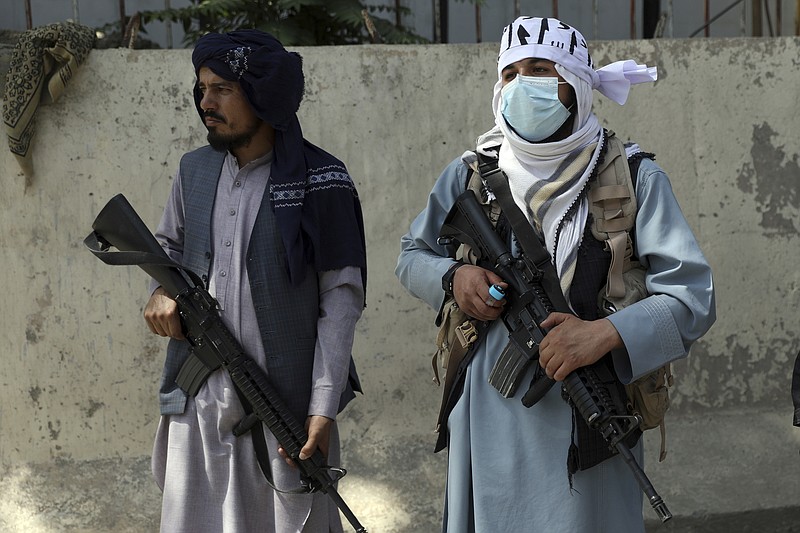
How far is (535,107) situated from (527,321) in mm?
529

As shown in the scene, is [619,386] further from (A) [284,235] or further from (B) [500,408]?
(A) [284,235]

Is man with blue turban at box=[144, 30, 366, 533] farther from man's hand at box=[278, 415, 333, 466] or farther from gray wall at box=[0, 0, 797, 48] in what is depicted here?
gray wall at box=[0, 0, 797, 48]

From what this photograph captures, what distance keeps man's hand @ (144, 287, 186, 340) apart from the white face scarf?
0.93 metres

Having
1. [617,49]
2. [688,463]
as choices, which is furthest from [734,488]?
[617,49]

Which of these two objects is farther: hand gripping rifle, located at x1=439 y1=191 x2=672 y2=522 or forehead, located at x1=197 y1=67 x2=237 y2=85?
forehead, located at x1=197 y1=67 x2=237 y2=85

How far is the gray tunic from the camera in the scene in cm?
269

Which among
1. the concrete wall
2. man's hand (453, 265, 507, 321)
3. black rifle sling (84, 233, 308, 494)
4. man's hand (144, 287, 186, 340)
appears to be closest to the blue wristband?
man's hand (453, 265, 507, 321)

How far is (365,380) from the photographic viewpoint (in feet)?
14.3

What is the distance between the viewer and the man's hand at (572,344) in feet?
7.80

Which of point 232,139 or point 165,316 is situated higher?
point 232,139

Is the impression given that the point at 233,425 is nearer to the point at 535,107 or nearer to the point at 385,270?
the point at 535,107

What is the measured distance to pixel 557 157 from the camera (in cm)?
258

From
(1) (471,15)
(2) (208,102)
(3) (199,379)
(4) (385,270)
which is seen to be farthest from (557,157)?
(1) (471,15)

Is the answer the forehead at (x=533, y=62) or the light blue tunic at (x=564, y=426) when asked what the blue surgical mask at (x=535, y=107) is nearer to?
the forehead at (x=533, y=62)
